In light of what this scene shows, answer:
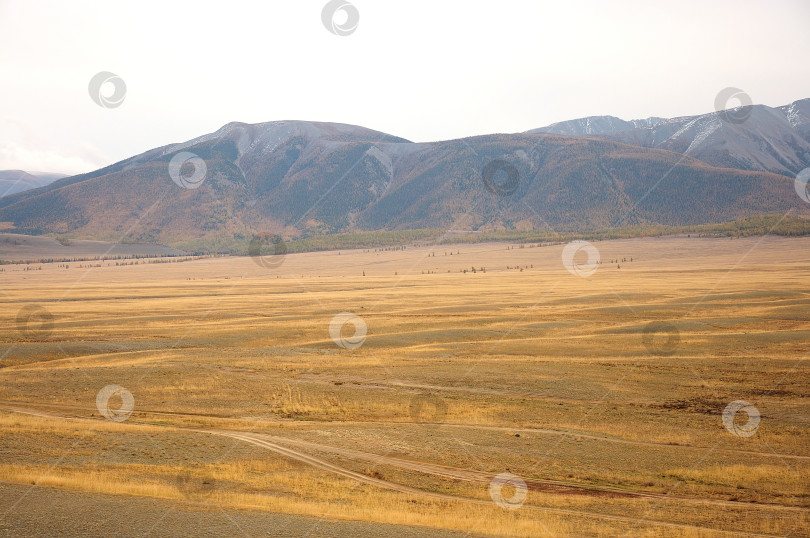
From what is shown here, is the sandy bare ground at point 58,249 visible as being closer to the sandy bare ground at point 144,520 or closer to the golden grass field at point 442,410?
the golden grass field at point 442,410

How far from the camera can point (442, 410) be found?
85.8ft

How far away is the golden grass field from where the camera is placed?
16.5 meters

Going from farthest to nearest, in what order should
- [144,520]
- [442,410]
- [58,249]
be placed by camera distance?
[58,249], [442,410], [144,520]

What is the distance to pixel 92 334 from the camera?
4550 cm

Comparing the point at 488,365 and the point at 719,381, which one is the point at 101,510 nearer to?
the point at 488,365

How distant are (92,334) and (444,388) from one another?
29.4 m

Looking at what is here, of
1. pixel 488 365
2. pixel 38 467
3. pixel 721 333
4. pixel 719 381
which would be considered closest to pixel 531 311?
pixel 721 333

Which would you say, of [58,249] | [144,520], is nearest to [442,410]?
[144,520]

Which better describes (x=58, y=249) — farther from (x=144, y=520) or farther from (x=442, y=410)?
(x=144, y=520)

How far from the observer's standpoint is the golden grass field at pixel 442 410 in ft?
54.1

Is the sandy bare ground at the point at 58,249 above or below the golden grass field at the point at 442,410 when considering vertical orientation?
above

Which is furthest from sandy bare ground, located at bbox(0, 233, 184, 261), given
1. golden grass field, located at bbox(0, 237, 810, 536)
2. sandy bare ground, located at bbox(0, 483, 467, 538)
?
sandy bare ground, located at bbox(0, 483, 467, 538)

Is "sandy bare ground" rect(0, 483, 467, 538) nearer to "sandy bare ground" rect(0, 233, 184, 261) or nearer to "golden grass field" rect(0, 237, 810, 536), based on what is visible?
"golden grass field" rect(0, 237, 810, 536)

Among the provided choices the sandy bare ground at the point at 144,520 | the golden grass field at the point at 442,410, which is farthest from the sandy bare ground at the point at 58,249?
the sandy bare ground at the point at 144,520
